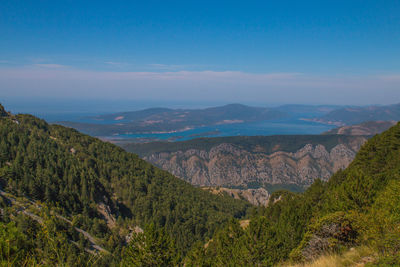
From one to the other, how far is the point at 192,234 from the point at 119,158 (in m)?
45.7

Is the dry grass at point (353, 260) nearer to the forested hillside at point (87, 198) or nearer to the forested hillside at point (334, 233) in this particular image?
the forested hillside at point (334, 233)

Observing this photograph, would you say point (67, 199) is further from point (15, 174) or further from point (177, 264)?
point (177, 264)

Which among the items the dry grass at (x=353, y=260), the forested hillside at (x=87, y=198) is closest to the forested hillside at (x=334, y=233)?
the dry grass at (x=353, y=260)

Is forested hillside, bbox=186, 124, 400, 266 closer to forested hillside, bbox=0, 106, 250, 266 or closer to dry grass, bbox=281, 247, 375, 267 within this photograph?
dry grass, bbox=281, 247, 375, 267

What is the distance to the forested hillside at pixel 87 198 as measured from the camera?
113 feet

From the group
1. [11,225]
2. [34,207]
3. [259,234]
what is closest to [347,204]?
[259,234]

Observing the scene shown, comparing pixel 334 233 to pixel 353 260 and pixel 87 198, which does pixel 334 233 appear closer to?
pixel 353 260

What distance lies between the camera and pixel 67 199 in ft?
168

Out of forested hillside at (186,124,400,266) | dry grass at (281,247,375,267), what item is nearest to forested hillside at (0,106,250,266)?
forested hillside at (186,124,400,266)

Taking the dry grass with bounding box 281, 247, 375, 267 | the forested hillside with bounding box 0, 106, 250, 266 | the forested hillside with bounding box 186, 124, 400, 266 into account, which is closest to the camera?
the dry grass with bounding box 281, 247, 375, 267

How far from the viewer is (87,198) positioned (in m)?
55.8

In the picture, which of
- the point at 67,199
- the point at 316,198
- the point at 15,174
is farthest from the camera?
the point at 67,199

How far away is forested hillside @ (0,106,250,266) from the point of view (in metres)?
34.4

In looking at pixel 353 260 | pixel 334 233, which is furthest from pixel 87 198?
pixel 353 260
